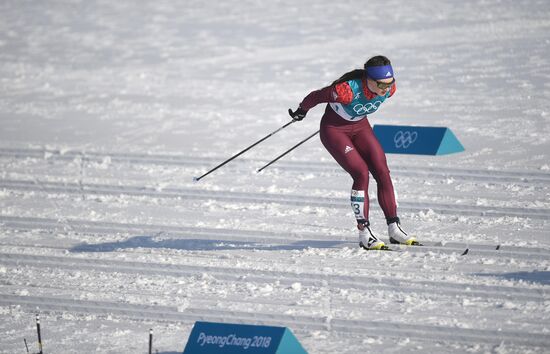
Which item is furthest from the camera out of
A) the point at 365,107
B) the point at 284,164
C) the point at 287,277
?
the point at 284,164

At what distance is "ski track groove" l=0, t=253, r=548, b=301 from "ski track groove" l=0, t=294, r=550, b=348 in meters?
0.68

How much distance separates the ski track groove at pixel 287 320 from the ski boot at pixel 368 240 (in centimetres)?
152

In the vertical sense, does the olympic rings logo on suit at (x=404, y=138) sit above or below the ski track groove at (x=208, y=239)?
below

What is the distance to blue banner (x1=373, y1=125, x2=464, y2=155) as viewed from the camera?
11.8m

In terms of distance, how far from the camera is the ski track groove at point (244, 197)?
9.25m

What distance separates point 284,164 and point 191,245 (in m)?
3.20

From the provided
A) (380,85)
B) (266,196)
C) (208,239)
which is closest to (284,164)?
(266,196)

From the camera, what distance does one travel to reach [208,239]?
8.88 m

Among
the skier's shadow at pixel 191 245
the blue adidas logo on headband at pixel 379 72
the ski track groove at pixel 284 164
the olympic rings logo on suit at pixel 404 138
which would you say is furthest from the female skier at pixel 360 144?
the olympic rings logo on suit at pixel 404 138

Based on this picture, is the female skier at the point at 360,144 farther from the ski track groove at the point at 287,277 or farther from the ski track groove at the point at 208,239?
the ski track groove at the point at 287,277

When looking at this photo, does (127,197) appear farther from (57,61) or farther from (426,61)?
(57,61)

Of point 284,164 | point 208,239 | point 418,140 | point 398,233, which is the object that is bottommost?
point 284,164

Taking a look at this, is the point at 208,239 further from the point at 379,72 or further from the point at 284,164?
the point at 284,164

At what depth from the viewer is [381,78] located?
7672mm
